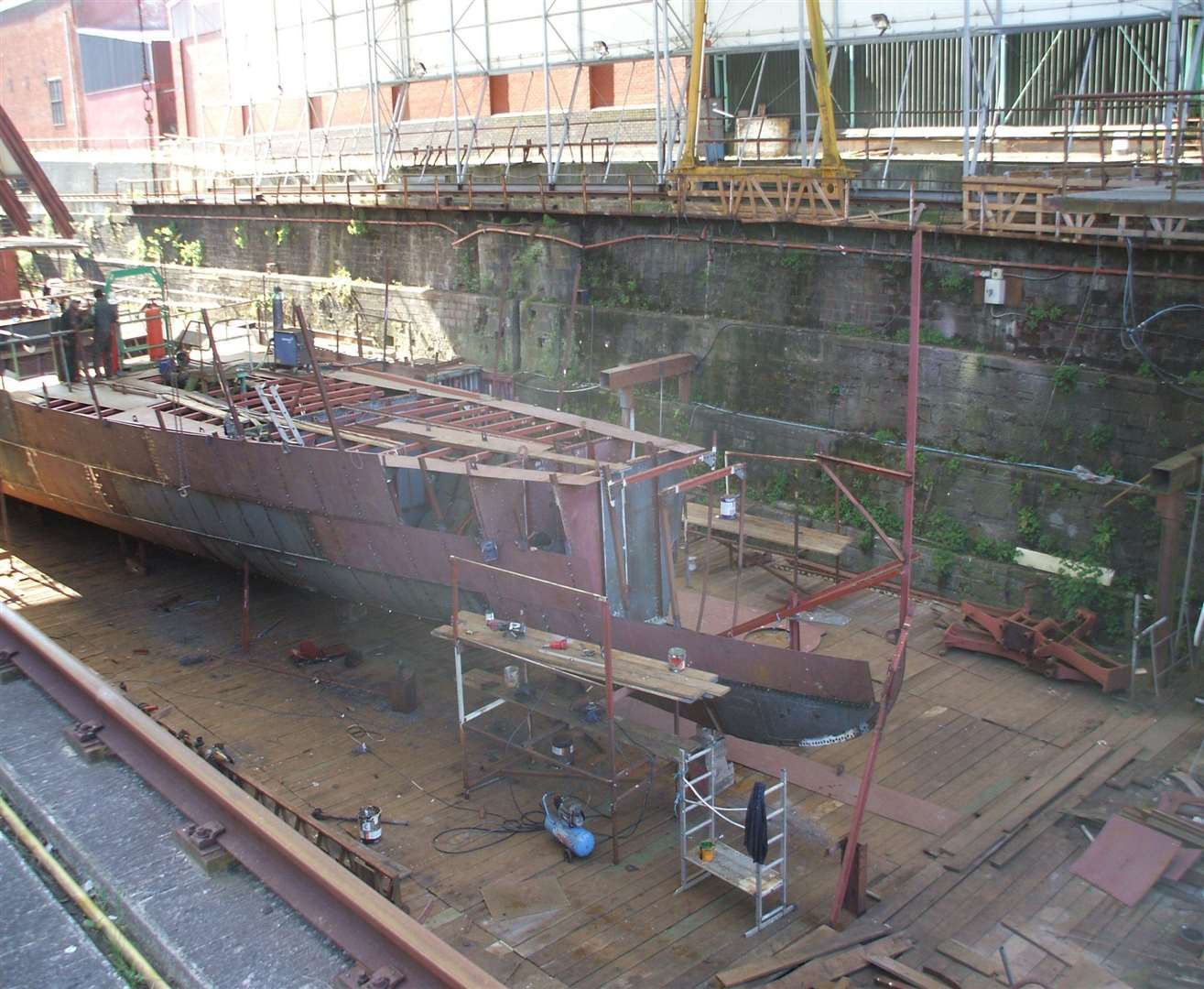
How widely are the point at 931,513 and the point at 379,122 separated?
766 inches

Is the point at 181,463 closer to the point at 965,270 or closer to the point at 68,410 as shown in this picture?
the point at 68,410

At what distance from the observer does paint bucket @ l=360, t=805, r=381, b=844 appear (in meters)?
8.34

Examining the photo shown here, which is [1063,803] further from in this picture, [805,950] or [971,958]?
[805,950]

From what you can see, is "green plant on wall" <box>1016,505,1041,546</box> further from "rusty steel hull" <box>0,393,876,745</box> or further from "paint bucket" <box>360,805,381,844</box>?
"paint bucket" <box>360,805,381,844</box>

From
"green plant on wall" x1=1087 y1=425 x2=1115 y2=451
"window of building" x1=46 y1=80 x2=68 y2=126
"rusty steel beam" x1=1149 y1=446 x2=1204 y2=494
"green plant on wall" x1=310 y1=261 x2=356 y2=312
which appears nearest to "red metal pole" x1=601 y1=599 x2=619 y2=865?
"rusty steel beam" x1=1149 y1=446 x2=1204 y2=494

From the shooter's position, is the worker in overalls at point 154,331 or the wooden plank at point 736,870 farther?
the worker in overalls at point 154,331

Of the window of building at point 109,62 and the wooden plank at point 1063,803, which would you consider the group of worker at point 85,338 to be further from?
the window of building at point 109,62

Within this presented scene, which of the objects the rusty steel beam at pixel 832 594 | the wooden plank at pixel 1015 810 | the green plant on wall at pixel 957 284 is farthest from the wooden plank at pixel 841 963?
the green plant on wall at pixel 957 284

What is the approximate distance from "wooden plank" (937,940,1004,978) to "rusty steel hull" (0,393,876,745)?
2.12m

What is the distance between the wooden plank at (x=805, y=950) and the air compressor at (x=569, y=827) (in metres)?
1.58

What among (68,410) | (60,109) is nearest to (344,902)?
(68,410)

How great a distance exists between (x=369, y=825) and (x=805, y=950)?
128 inches

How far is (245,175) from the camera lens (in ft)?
105

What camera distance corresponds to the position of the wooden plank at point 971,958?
23.5 ft
